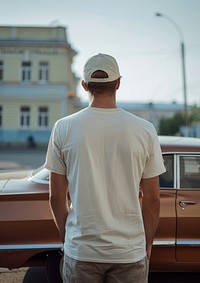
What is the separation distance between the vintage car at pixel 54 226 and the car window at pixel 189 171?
0.4 inches

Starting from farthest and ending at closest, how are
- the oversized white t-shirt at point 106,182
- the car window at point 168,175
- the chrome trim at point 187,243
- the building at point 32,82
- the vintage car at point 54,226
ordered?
the building at point 32,82
the car window at point 168,175
the chrome trim at point 187,243
the vintage car at point 54,226
the oversized white t-shirt at point 106,182

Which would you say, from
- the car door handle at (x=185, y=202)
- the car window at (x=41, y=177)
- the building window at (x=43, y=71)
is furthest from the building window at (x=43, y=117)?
the car door handle at (x=185, y=202)

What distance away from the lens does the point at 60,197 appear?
1923 mm

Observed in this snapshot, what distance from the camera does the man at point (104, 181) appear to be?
70.1 inches

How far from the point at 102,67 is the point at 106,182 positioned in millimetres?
550

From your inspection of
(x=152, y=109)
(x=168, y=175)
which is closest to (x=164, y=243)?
(x=168, y=175)

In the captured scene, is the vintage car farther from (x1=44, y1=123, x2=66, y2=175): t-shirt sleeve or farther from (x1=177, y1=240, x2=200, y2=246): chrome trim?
(x1=44, y1=123, x2=66, y2=175): t-shirt sleeve

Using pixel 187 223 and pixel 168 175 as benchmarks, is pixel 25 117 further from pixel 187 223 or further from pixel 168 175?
pixel 187 223

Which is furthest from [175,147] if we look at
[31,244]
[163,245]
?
[31,244]

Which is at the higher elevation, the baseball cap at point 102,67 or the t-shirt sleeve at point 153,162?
the baseball cap at point 102,67

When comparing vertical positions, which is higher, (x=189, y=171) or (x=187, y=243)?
(x=189, y=171)

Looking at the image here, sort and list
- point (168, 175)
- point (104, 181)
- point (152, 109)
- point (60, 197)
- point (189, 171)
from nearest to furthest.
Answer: point (104, 181) → point (60, 197) → point (168, 175) → point (189, 171) → point (152, 109)

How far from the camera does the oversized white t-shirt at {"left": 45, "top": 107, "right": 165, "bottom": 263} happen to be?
1.78 m

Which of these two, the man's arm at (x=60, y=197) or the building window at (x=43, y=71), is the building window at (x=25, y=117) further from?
the man's arm at (x=60, y=197)
